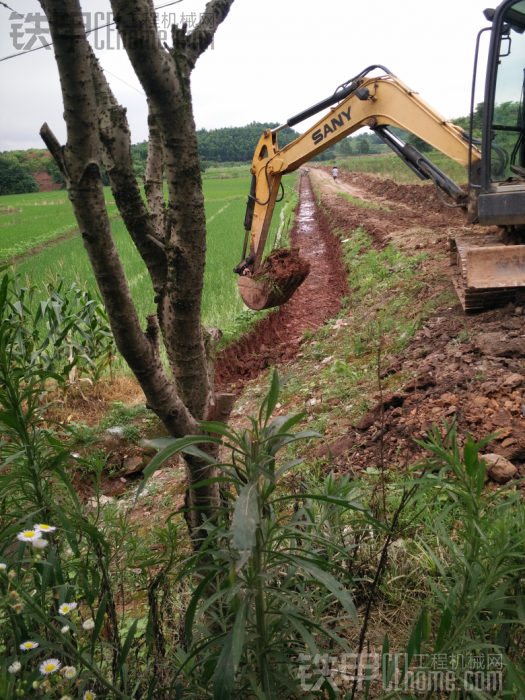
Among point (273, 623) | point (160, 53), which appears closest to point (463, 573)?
point (273, 623)

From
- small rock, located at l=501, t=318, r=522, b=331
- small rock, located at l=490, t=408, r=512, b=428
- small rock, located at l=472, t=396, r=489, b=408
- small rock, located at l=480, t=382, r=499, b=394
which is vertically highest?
small rock, located at l=501, t=318, r=522, b=331

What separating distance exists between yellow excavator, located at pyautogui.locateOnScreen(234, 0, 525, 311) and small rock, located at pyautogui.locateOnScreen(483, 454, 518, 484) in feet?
8.26

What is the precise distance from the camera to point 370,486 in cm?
287

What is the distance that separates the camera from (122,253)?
13.2 meters

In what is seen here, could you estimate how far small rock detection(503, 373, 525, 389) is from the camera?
3238 millimetres

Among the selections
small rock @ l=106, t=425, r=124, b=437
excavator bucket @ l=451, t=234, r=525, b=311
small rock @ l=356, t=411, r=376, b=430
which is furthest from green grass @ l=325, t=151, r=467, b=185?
small rock @ l=106, t=425, r=124, b=437

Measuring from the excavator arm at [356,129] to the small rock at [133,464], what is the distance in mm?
2716

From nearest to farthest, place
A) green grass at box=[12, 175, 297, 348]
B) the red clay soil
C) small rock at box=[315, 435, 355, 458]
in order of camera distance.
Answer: small rock at box=[315, 435, 355, 458] < the red clay soil < green grass at box=[12, 175, 297, 348]

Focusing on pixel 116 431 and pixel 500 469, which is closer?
pixel 500 469

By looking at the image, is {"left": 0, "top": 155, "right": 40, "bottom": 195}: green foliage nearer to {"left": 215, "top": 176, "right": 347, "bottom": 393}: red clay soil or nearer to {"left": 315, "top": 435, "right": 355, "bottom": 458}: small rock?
{"left": 215, "top": 176, "right": 347, "bottom": 393}: red clay soil

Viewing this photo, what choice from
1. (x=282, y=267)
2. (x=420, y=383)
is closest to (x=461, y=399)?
(x=420, y=383)

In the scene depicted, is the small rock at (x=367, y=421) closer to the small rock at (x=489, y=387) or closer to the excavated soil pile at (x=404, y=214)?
the small rock at (x=489, y=387)

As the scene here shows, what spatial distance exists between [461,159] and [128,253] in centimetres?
1002

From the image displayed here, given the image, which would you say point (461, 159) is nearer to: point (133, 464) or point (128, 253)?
point (133, 464)
